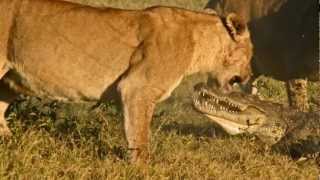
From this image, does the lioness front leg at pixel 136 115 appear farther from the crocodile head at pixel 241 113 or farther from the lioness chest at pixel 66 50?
the crocodile head at pixel 241 113

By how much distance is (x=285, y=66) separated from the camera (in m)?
9.90

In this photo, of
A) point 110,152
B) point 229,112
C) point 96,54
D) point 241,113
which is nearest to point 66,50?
point 96,54

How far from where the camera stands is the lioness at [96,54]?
6258 mm

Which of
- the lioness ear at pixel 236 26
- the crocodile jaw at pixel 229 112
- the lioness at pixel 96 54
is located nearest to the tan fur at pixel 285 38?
the crocodile jaw at pixel 229 112

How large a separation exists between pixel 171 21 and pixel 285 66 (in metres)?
3.49

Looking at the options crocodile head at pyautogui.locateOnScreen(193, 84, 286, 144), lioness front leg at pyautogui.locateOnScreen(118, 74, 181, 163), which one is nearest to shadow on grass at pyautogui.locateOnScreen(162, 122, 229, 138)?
crocodile head at pyautogui.locateOnScreen(193, 84, 286, 144)

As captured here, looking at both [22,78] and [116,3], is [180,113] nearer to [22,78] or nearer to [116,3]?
[22,78]

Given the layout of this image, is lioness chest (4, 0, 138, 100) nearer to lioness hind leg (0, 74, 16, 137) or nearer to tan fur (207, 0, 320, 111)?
lioness hind leg (0, 74, 16, 137)

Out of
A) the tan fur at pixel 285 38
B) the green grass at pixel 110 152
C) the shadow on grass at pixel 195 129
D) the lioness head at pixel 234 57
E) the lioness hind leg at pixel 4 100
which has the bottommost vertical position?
the green grass at pixel 110 152

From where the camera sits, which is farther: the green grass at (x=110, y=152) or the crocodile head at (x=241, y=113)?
the crocodile head at (x=241, y=113)

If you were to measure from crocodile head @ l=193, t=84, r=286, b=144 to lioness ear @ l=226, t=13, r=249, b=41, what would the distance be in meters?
0.53

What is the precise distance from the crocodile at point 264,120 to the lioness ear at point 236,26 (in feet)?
1.74

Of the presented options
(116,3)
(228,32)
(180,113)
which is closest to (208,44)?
(228,32)

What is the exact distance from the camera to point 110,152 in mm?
6480
